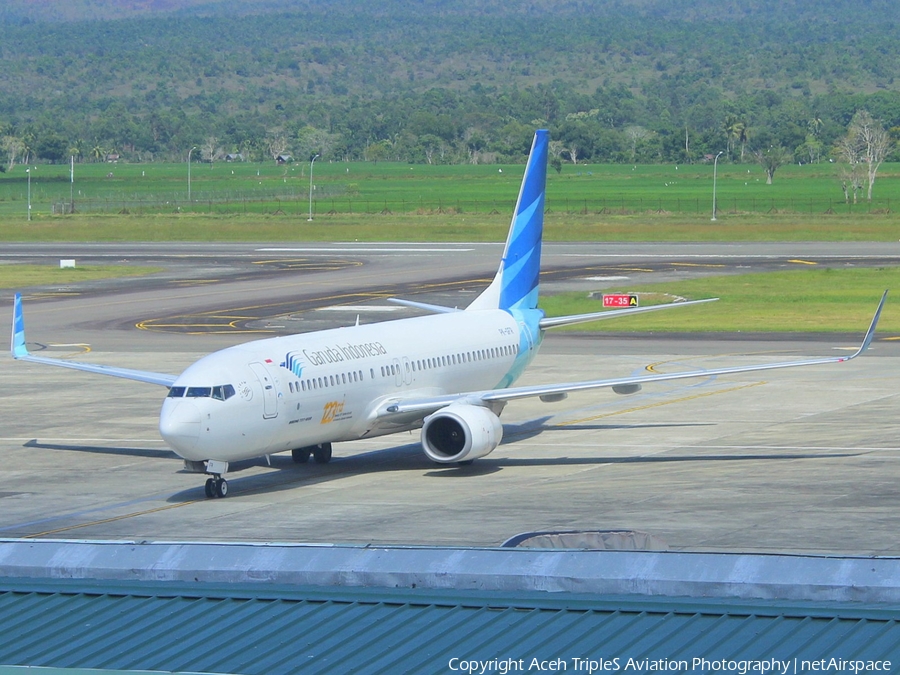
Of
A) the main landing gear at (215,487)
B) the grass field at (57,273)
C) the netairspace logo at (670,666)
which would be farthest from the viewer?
the grass field at (57,273)

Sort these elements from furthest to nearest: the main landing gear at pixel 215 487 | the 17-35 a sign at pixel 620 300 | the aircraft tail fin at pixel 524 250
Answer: the 17-35 a sign at pixel 620 300
the aircraft tail fin at pixel 524 250
the main landing gear at pixel 215 487

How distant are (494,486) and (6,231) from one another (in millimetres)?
140102

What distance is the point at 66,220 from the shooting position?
18038 centimetres

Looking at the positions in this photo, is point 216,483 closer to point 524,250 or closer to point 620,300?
point 524,250

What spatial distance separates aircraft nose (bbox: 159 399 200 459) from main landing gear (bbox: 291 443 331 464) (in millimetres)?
6482

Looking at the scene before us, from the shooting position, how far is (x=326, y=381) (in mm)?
37281

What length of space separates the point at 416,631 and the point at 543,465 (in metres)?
26.4

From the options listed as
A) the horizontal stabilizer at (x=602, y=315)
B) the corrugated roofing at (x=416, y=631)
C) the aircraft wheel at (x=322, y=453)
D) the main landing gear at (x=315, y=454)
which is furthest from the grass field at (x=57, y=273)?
A: the corrugated roofing at (x=416, y=631)

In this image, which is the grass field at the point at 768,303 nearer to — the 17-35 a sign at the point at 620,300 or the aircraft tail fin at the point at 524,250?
the 17-35 a sign at the point at 620,300

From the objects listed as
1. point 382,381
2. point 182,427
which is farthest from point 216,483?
point 382,381

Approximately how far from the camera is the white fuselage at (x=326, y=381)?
34500mm

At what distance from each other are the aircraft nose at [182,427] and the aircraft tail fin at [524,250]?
14834mm

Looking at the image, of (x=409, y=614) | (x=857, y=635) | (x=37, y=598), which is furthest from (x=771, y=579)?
(x=37, y=598)

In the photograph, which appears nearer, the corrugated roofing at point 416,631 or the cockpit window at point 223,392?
the corrugated roofing at point 416,631
